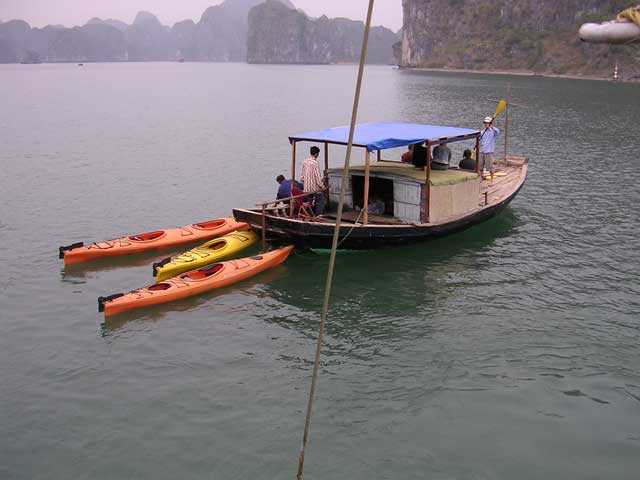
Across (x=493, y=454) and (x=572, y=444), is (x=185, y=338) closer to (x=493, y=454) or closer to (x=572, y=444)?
(x=493, y=454)

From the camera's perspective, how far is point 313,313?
14.2 metres

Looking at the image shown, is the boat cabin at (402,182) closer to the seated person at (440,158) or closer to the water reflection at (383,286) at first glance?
the seated person at (440,158)

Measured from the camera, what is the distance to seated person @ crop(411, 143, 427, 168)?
18.3 m

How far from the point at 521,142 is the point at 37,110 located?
156 ft

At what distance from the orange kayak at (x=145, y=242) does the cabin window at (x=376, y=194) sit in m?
3.38

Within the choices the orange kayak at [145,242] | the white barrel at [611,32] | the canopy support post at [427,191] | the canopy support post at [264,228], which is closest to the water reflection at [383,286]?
the canopy support post at [264,228]

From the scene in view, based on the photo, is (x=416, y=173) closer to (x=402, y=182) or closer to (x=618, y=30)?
(x=402, y=182)

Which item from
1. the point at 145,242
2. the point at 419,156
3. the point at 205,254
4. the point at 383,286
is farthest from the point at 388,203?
the point at 145,242

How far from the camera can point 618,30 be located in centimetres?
348

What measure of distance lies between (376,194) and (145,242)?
6.62 meters

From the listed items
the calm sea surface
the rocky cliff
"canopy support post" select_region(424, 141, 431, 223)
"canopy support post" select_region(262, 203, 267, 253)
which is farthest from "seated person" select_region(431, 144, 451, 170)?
the rocky cliff

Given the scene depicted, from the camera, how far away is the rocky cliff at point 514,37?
357ft

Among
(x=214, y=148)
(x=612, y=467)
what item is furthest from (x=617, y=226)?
(x=214, y=148)

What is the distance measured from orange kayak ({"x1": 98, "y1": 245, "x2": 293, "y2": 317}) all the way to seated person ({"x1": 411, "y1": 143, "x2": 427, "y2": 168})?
4621 mm
